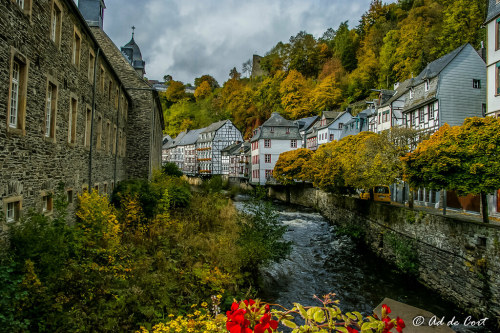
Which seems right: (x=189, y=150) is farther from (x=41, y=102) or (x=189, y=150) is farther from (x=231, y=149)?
(x=41, y=102)

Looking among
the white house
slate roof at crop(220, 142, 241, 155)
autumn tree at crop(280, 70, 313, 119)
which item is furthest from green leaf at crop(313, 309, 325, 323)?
autumn tree at crop(280, 70, 313, 119)

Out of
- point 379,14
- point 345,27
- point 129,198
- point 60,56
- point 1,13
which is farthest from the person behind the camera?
point 345,27

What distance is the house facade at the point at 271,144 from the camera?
50281 mm

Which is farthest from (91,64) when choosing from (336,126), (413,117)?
(336,126)

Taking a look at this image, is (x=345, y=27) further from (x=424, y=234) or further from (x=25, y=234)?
(x=25, y=234)

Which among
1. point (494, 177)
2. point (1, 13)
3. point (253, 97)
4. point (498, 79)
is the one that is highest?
point (253, 97)

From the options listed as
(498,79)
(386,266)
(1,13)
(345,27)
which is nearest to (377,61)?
(345,27)

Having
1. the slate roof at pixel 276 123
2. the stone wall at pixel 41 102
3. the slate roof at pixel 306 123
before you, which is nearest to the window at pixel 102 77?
the stone wall at pixel 41 102

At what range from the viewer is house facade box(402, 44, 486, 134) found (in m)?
23.5

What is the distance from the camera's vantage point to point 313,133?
179 feet

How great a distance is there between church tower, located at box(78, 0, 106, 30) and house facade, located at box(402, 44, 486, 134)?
23120 mm

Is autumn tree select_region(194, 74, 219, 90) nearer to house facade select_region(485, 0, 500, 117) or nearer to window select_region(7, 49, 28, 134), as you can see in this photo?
house facade select_region(485, 0, 500, 117)

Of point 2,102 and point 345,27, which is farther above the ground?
point 345,27

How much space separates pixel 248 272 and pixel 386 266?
806cm
